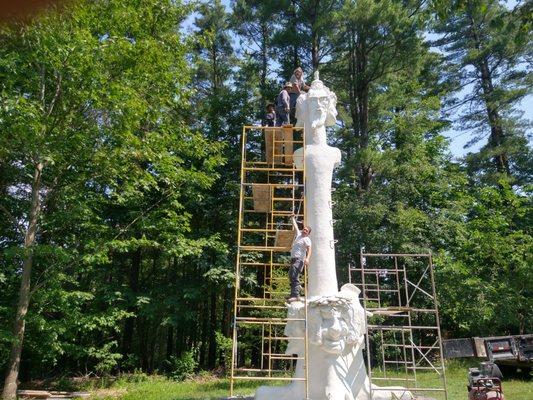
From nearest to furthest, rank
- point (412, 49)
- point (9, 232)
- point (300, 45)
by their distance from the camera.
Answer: point (9, 232), point (412, 49), point (300, 45)

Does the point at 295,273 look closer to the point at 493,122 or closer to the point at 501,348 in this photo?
the point at 501,348

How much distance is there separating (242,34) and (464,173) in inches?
499

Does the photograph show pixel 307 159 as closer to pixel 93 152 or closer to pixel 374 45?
pixel 93 152

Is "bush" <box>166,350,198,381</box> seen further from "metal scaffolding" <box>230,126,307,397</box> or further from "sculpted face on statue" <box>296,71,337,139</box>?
"sculpted face on statue" <box>296,71,337,139</box>

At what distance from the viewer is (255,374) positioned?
17.5 m

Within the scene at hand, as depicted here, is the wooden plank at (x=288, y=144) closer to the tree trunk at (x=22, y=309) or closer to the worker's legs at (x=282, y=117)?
the worker's legs at (x=282, y=117)

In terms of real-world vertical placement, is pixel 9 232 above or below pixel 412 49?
below

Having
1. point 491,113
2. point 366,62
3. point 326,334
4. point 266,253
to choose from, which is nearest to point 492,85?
point 491,113

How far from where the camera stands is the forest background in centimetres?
1206

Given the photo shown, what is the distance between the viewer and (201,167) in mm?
19281

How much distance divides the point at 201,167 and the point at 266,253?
175 inches

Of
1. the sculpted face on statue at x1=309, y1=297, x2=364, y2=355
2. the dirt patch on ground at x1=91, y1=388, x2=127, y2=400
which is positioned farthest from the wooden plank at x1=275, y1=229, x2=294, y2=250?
the dirt patch on ground at x1=91, y1=388, x2=127, y2=400

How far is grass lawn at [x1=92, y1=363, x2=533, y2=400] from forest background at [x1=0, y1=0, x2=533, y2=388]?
116 cm

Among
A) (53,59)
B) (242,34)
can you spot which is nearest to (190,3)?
(53,59)
